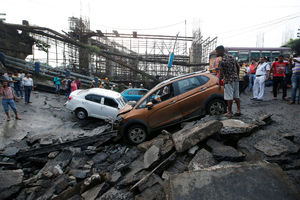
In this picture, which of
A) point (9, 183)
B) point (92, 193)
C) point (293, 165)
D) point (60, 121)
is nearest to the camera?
point (293, 165)

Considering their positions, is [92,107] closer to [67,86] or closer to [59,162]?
[59,162]

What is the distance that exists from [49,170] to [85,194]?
1.97 meters

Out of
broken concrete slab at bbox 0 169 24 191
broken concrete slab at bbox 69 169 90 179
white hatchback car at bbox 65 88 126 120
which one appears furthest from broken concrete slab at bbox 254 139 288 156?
white hatchback car at bbox 65 88 126 120

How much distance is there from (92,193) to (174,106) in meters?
3.09

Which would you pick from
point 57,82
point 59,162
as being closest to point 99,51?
point 57,82

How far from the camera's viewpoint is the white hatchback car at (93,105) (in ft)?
27.8

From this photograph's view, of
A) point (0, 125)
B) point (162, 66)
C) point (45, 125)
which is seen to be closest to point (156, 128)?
point (45, 125)

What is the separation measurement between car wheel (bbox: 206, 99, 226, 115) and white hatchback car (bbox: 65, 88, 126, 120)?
5115 mm

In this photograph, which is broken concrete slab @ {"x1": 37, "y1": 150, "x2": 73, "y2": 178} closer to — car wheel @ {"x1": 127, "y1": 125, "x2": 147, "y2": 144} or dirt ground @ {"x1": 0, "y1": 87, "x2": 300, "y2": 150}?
dirt ground @ {"x1": 0, "y1": 87, "x2": 300, "y2": 150}

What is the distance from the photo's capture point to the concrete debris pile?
1.79m

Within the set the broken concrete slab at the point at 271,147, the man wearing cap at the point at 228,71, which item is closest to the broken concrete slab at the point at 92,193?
the broken concrete slab at the point at 271,147

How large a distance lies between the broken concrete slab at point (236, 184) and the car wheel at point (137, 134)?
3.13 meters

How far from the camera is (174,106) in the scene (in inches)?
192

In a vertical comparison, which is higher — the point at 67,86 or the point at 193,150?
the point at 67,86
